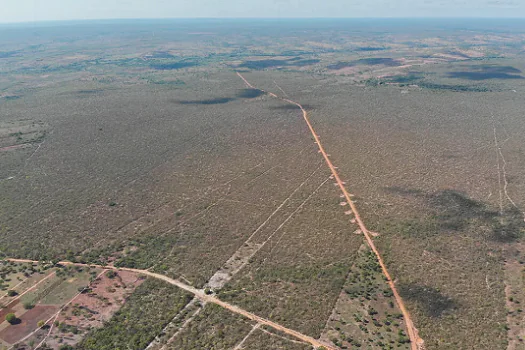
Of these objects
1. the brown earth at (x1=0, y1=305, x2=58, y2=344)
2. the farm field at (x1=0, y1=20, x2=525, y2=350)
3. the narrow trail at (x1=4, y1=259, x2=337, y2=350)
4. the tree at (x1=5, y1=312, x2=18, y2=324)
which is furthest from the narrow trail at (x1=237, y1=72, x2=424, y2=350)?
the tree at (x1=5, y1=312, x2=18, y2=324)

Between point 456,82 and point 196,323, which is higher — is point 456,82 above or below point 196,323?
above

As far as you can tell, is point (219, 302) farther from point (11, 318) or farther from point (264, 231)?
point (11, 318)

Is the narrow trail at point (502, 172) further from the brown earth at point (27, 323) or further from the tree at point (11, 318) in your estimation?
the tree at point (11, 318)

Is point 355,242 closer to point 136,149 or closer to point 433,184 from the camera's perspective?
point 433,184

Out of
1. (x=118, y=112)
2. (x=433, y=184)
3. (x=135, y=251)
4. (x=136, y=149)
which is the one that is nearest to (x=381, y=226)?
(x=433, y=184)

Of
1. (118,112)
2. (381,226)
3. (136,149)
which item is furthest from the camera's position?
(118,112)

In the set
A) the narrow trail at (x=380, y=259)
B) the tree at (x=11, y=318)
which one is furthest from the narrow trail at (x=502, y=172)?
the tree at (x=11, y=318)

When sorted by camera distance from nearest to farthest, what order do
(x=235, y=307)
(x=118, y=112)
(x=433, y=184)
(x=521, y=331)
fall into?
1. (x=521, y=331)
2. (x=235, y=307)
3. (x=433, y=184)
4. (x=118, y=112)

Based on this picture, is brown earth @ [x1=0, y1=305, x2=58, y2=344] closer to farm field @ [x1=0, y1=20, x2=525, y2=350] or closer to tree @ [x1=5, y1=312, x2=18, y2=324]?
farm field @ [x1=0, y1=20, x2=525, y2=350]

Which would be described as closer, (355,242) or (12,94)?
(355,242)
